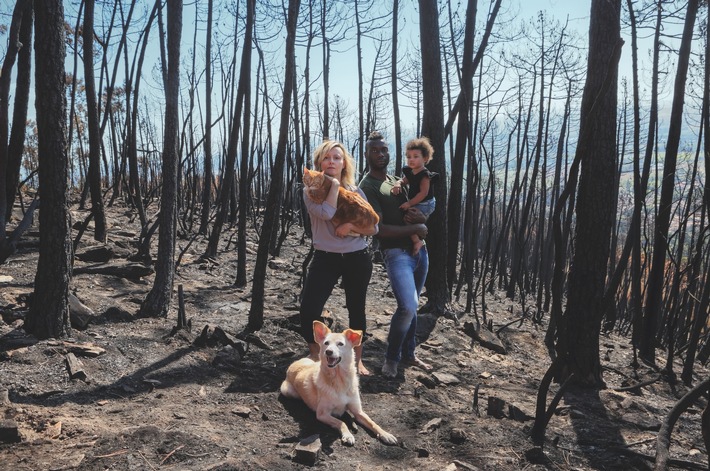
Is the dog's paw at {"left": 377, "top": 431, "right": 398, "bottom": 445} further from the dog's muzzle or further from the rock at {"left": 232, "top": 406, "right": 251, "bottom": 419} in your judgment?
the rock at {"left": 232, "top": 406, "right": 251, "bottom": 419}

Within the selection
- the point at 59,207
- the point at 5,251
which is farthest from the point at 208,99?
the point at 59,207

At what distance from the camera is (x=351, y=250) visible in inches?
142

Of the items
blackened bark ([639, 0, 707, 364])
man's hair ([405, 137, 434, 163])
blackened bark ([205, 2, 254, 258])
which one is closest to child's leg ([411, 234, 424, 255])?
man's hair ([405, 137, 434, 163])

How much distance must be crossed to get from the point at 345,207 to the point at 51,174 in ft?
6.94

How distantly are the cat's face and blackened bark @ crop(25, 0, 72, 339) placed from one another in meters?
1.82

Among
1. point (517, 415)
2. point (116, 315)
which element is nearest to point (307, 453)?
point (517, 415)

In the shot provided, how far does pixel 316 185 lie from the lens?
3404mm

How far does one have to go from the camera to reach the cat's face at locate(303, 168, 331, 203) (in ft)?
11.1

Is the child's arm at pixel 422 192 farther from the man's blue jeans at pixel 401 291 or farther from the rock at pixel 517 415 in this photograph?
the rock at pixel 517 415

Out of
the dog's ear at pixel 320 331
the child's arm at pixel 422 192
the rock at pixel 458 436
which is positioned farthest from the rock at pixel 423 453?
the child's arm at pixel 422 192

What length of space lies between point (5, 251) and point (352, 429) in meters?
3.60

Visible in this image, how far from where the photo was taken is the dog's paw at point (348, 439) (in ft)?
9.50

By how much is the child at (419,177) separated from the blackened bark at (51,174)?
2.51 meters

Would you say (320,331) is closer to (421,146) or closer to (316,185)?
(316,185)
